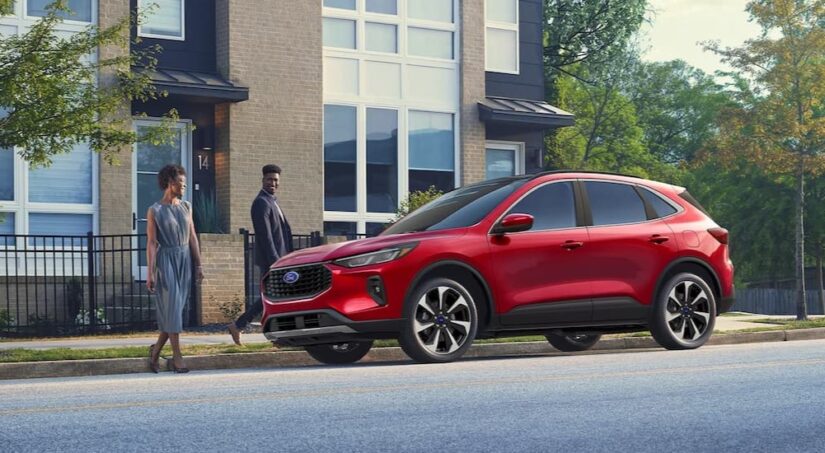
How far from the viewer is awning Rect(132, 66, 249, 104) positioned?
23205 mm

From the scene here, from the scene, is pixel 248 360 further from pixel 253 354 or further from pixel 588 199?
pixel 588 199

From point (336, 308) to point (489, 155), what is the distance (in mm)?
17257

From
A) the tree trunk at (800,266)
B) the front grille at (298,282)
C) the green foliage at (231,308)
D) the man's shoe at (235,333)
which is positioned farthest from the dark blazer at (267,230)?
the tree trunk at (800,266)

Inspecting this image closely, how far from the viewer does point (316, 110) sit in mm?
25406

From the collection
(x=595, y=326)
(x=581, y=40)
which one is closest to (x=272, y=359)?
(x=595, y=326)

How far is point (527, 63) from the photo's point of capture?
29438 mm

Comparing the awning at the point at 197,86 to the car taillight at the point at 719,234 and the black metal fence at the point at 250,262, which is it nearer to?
the black metal fence at the point at 250,262

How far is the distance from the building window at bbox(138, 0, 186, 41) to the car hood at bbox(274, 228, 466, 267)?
1244cm

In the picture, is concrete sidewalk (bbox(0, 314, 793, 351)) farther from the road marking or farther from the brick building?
the road marking

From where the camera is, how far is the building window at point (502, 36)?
28.8m

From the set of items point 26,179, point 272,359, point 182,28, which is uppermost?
point 182,28

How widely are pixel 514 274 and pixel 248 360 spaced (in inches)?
115

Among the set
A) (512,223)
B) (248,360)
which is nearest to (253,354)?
(248,360)

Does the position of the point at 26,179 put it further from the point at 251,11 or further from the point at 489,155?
the point at 489,155
